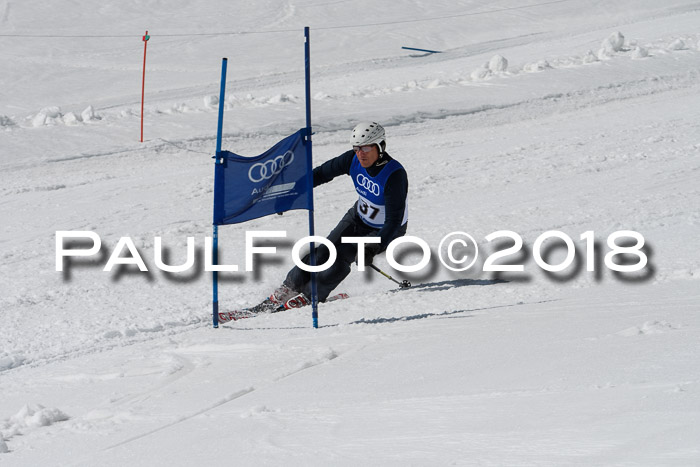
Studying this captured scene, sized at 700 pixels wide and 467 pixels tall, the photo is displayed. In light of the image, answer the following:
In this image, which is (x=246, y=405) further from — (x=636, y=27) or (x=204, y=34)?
(x=204, y=34)

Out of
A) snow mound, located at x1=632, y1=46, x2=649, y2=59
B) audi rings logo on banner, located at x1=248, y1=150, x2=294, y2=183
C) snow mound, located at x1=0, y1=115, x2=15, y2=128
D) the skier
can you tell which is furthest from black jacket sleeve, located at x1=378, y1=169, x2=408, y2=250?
snow mound, located at x1=632, y1=46, x2=649, y2=59

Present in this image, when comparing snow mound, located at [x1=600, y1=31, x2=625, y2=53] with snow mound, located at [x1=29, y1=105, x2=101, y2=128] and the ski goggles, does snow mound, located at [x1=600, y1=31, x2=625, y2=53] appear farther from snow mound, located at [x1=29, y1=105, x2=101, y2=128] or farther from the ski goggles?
the ski goggles

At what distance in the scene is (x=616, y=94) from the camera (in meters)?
Answer: 15.6

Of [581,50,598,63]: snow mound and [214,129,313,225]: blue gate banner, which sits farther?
[581,50,598,63]: snow mound

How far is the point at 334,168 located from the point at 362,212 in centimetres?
43

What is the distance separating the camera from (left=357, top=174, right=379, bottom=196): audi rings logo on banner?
7.17 m

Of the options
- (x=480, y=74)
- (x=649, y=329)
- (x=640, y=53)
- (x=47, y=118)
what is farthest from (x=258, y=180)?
(x=640, y=53)

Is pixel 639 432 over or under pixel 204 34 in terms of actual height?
under

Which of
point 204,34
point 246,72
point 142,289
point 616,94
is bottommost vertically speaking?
point 142,289

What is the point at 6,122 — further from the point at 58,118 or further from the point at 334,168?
the point at 334,168

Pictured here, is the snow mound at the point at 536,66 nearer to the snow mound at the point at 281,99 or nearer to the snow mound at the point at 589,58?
the snow mound at the point at 589,58

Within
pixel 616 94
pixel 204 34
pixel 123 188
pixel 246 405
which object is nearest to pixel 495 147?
pixel 616 94

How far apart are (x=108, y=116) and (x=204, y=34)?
39.6 feet

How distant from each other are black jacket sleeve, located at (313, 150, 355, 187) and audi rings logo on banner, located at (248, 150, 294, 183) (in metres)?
1.13
